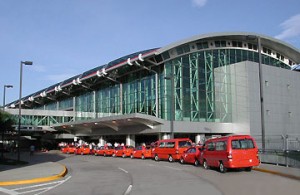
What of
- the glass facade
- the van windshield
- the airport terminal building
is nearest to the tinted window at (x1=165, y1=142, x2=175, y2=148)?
the van windshield

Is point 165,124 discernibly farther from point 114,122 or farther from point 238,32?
point 238,32

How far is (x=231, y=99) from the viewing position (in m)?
53.5

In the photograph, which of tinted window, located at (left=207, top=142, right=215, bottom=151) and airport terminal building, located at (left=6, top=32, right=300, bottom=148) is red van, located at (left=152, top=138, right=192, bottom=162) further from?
airport terminal building, located at (left=6, top=32, right=300, bottom=148)

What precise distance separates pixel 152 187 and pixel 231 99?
40102 millimetres

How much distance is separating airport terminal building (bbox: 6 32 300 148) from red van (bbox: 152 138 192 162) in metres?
11.8

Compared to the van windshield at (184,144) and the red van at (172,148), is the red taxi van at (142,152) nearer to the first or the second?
the red van at (172,148)

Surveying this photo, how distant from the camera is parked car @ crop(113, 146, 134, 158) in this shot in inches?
1661

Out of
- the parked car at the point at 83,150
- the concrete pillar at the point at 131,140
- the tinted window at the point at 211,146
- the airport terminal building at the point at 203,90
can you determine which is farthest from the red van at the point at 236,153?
the parked car at the point at 83,150

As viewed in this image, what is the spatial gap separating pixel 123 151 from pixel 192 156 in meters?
17.4

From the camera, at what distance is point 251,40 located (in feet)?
181

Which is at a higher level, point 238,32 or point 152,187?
point 238,32

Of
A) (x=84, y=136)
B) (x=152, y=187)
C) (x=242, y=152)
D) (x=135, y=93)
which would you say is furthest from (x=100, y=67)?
(x=152, y=187)

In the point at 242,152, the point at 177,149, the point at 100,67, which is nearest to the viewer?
the point at 242,152

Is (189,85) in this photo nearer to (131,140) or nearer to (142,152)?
(131,140)
